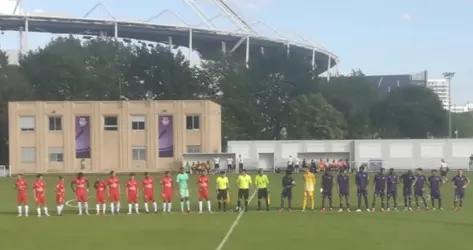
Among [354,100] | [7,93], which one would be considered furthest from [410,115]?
[7,93]

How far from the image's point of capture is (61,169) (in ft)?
270

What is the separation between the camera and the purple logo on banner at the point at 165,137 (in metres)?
81.9

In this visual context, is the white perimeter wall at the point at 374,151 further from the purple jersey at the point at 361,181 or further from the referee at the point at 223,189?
the purple jersey at the point at 361,181

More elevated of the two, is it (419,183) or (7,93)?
(7,93)

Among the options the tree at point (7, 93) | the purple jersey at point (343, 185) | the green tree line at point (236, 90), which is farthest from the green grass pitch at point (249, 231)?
the green tree line at point (236, 90)

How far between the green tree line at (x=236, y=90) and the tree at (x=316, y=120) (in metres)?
0.14

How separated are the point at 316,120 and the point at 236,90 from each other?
1454 cm

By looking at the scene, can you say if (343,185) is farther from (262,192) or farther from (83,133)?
(83,133)

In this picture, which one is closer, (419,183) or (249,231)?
(249,231)

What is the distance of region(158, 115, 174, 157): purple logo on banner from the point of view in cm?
8194

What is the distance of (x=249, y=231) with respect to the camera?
24.1m

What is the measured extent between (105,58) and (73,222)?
308 ft

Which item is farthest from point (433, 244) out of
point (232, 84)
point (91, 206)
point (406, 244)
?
point (232, 84)

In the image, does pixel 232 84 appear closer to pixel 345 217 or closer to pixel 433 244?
pixel 345 217
